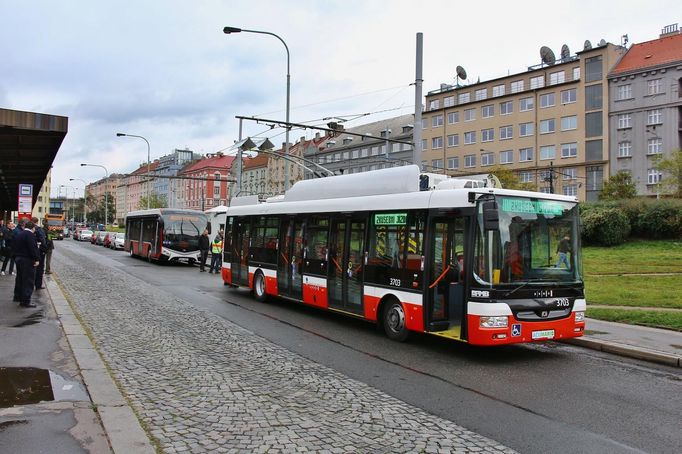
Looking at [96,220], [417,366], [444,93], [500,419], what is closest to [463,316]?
[417,366]

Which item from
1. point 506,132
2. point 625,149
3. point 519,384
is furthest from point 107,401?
point 506,132

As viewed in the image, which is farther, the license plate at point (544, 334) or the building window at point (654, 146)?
the building window at point (654, 146)

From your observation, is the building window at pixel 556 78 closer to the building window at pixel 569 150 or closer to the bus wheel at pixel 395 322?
the building window at pixel 569 150

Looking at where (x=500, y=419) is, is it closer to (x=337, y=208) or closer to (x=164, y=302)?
(x=337, y=208)

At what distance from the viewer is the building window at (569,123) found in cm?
6650

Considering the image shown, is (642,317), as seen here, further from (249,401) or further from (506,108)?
(506,108)

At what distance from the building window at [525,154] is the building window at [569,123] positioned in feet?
15.9

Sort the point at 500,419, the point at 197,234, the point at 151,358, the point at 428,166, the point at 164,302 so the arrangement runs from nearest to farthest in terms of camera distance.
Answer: the point at 500,419
the point at 151,358
the point at 164,302
the point at 197,234
the point at 428,166

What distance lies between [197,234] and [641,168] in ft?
166

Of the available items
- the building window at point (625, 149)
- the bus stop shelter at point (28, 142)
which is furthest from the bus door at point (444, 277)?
the building window at point (625, 149)

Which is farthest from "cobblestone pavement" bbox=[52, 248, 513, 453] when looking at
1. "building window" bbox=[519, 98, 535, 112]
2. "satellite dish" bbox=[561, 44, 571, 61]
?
"satellite dish" bbox=[561, 44, 571, 61]

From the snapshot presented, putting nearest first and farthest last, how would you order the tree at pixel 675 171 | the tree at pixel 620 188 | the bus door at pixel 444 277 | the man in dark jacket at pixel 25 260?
the bus door at pixel 444 277
the man in dark jacket at pixel 25 260
the tree at pixel 675 171
the tree at pixel 620 188

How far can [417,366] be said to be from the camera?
8031mm

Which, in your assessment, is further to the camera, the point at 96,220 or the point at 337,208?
the point at 96,220
